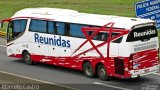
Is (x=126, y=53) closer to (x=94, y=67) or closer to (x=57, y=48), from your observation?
(x=94, y=67)

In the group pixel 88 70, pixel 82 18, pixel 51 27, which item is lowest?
pixel 88 70

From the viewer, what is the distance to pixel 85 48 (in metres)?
24.4

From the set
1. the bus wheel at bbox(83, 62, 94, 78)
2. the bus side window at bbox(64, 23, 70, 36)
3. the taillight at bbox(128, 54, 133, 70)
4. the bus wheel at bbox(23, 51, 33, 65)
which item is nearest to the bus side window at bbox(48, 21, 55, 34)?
the bus side window at bbox(64, 23, 70, 36)

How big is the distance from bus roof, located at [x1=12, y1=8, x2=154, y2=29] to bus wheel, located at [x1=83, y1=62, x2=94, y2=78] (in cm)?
208

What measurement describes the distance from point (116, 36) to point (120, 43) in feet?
1.34

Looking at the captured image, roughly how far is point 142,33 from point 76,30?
3.75 m

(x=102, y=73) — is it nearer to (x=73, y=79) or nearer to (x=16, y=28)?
(x=73, y=79)

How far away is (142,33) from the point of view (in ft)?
74.3

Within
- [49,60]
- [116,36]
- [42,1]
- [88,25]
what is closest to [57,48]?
[49,60]

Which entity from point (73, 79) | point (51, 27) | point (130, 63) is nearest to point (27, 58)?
point (51, 27)

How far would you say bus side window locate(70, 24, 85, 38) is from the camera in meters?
24.6

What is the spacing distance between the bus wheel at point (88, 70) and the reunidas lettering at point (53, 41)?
1.48 meters

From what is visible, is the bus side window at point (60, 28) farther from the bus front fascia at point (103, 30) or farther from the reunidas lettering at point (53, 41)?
the bus front fascia at point (103, 30)

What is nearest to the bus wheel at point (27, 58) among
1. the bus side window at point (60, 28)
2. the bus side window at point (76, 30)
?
the bus side window at point (60, 28)
